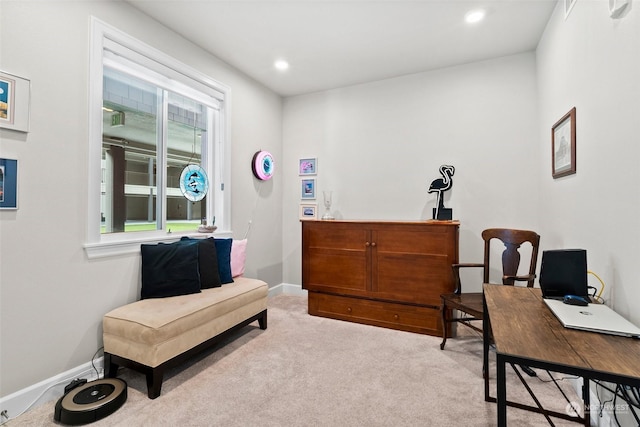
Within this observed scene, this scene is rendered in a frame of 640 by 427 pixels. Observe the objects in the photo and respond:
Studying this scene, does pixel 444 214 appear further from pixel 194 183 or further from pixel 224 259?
pixel 194 183

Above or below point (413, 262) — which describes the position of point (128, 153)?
above

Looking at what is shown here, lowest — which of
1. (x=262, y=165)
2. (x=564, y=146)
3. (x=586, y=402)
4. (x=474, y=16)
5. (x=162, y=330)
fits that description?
(x=586, y=402)

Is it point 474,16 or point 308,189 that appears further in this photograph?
point 308,189

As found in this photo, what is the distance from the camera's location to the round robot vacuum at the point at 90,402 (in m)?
1.65

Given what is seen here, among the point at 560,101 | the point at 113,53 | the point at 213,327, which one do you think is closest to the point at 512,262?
the point at 560,101

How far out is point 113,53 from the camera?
2314 millimetres

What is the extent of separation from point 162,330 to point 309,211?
2515 mm

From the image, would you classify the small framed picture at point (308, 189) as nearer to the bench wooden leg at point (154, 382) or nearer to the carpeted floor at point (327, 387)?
the carpeted floor at point (327, 387)

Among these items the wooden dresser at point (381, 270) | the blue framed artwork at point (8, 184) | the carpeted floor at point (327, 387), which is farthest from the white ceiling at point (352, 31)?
the carpeted floor at point (327, 387)

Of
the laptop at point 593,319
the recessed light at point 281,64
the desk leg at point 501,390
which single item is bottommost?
the desk leg at point 501,390

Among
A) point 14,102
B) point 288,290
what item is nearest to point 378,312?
point 288,290

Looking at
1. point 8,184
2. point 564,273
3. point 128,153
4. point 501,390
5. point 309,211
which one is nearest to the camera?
point 501,390

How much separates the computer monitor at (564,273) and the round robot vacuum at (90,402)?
2.47m

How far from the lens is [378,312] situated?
310 cm
